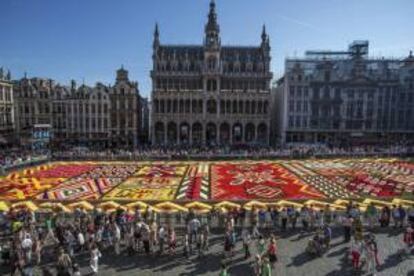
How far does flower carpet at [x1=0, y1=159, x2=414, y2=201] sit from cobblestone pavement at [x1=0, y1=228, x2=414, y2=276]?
1133 centimetres

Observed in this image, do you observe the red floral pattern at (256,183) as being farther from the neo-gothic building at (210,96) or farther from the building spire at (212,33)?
the building spire at (212,33)

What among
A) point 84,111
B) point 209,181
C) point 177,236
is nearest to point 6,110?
point 84,111

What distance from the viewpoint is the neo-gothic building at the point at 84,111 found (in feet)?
249

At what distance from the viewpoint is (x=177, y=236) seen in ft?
63.5

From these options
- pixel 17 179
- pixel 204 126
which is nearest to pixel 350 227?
pixel 17 179

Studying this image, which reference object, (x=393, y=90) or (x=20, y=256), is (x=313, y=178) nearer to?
(x=20, y=256)

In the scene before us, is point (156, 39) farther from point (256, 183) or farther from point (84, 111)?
point (256, 183)

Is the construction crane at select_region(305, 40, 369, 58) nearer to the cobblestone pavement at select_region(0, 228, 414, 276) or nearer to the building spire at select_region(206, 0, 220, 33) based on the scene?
the building spire at select_region(206, 0, 220, 33)

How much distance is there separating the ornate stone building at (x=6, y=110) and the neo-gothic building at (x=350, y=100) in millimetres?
61026

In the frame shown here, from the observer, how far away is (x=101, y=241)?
58.4 ft

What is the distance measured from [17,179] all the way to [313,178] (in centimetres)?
3248

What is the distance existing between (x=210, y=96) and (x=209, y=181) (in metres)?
43.5

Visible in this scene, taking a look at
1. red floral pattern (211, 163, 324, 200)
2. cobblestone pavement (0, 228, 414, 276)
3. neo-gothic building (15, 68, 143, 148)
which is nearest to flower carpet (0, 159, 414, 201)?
red floral pattern (211, 163, 324, 200)

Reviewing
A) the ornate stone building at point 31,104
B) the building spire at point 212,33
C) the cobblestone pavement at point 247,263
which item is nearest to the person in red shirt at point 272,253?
the cobblestone pavement at point 247,263
